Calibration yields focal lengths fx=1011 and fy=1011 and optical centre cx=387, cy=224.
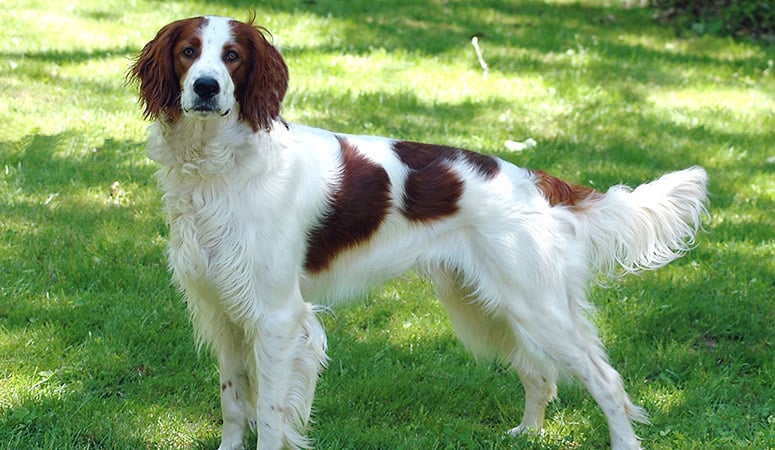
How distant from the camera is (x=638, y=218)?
13.4ft

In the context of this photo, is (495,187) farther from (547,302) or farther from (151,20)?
(151,20)

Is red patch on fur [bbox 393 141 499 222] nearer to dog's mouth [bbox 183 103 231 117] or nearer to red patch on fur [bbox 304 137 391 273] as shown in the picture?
red patch on fur [bbox 304 137 391 273]

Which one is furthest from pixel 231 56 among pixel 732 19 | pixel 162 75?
pixel 732 19

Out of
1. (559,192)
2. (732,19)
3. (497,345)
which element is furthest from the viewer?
(732,19)

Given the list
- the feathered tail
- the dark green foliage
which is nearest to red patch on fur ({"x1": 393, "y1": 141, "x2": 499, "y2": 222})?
the feathered tail

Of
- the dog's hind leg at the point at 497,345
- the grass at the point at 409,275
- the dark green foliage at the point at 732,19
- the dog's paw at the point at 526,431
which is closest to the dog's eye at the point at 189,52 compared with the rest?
the dog's hind leg at the point at 497,345

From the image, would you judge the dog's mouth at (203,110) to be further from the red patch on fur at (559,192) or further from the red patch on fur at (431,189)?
the red patch on fur at (559,192)

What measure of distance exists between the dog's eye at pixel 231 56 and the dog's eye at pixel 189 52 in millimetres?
115

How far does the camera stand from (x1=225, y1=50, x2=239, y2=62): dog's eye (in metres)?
3.48

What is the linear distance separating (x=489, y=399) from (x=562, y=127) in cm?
337

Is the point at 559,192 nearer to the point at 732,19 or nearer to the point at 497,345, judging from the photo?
the point at 497,345

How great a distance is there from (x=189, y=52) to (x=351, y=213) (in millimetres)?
833

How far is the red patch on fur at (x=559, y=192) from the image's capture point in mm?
3992

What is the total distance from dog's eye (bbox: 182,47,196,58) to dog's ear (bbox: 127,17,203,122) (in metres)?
0.06
